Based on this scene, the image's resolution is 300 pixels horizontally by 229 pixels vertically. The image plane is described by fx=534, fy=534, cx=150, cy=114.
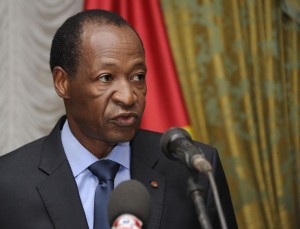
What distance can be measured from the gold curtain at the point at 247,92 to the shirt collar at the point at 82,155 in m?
1.36

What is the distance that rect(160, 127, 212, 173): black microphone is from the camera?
1.21 metres

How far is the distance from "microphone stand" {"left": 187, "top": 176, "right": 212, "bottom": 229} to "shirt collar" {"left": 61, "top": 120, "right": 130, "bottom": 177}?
0.64 meters

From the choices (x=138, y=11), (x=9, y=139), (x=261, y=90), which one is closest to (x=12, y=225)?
(x=9, y=139)

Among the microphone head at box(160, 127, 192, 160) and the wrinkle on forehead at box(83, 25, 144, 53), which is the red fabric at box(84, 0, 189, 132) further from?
the microphone head at box(160, 127, 192, 160)

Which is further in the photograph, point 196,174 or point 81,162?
point 81,162

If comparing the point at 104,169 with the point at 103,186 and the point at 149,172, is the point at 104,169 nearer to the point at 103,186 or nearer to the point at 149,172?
the point at 103,186

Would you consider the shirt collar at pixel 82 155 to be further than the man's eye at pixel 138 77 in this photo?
Yes

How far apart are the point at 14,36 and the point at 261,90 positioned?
1.53 metres

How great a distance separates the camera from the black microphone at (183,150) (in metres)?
1.21

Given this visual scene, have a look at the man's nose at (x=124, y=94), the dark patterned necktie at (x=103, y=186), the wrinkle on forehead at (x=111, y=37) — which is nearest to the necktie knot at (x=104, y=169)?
the dark patterned necktie at (x=103, y=186)

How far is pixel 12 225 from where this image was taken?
69.3 inches

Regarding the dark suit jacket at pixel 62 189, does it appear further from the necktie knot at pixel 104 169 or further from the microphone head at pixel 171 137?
the microphone head at pixel 171 137

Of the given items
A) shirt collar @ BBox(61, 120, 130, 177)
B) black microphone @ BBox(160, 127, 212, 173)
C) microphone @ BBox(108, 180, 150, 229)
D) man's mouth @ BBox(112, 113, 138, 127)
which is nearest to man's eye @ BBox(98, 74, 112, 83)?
man's mouth @ BBox(112, 113, 138, 127)

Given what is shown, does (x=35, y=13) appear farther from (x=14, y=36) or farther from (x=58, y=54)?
(x=58, y=54)
